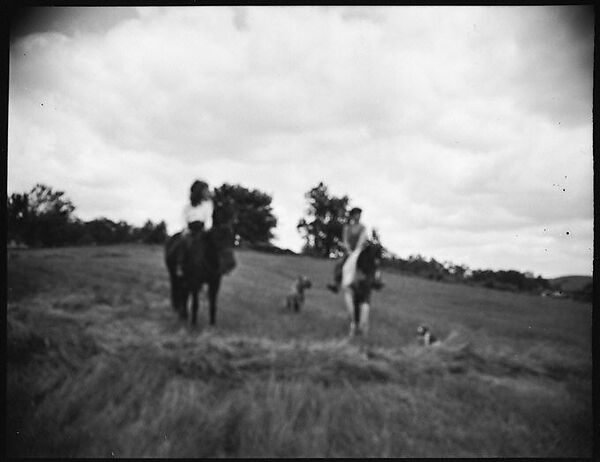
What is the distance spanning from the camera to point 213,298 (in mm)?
3398

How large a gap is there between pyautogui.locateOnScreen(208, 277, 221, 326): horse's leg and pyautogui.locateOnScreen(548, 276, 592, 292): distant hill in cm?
318

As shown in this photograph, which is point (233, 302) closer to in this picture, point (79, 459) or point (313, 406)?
point (313, 406)

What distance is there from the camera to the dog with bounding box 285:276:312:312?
11.7ft

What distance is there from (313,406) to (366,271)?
148 cm

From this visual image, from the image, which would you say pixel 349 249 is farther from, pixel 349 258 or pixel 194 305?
pixel 194 305

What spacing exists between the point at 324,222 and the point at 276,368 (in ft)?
4.71

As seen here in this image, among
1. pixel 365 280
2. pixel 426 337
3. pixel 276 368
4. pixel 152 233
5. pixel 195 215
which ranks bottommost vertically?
pixel 276 368

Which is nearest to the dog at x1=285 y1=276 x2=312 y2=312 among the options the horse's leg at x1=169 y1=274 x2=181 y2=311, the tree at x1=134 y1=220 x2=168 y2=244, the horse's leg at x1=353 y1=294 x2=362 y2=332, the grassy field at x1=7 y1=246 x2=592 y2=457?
the grassy field at x1=7 y1=246 x2=592 y2=457

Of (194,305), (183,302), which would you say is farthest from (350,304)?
(183,302)

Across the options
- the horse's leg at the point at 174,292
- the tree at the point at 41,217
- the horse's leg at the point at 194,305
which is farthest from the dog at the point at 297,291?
the tree at the point at 41,217

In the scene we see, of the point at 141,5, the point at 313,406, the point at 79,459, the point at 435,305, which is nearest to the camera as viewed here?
the point at 79,459

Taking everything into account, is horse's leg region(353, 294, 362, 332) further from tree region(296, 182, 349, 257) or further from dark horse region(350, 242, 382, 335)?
tree region(296, 182, 349, 257)

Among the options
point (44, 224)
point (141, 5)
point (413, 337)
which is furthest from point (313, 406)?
point (141, 5)

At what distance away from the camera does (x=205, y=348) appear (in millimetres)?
2994
